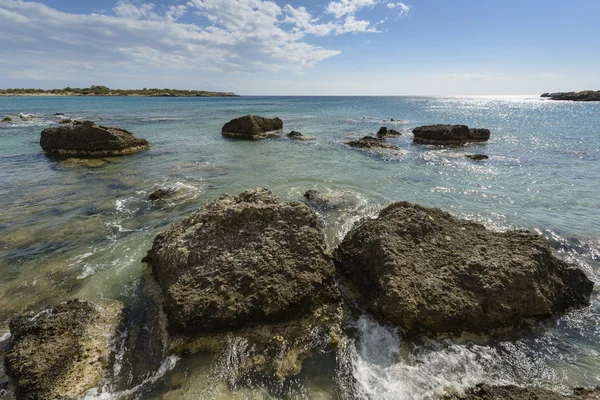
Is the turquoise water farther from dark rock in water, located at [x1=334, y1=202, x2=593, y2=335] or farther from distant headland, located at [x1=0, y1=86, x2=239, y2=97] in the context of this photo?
distant headland, located at [x1=0, y1=86, x2=239, y2=97]

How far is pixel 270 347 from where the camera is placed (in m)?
5.77

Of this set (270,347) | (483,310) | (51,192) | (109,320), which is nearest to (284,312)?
(270,347)

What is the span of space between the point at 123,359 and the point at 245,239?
3313 mm

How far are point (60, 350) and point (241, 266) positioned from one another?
3488mm

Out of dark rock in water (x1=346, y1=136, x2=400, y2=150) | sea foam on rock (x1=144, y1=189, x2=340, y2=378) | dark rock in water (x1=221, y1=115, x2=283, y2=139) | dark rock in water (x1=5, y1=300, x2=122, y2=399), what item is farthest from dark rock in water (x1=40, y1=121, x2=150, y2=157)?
dark rock in water (x1=5, y1=300, x2=122, y2=399)

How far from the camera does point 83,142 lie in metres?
23.0

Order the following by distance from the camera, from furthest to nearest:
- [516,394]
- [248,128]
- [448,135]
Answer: [248,128] < [448,135] < [516,394]

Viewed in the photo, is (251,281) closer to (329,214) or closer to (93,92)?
(329,214)

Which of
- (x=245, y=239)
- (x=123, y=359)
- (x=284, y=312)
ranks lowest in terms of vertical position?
(x=123, y=359)

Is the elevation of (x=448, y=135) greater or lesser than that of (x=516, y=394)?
greater

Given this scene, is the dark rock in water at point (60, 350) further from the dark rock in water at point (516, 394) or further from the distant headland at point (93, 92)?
the distant headland at point (93, 92)

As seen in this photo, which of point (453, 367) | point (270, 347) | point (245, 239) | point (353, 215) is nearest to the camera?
point (453, 367)

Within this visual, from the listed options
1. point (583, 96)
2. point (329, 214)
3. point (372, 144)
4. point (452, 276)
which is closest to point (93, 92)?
point (372, 144)

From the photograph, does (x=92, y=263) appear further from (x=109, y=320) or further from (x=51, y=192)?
(x=51, y=192)
